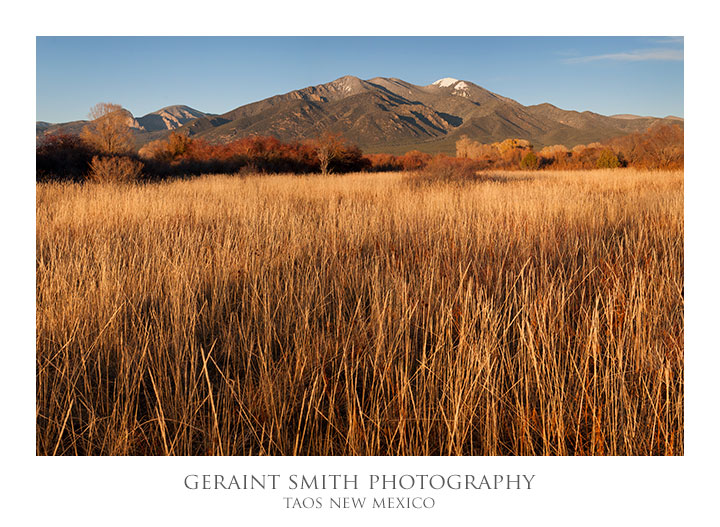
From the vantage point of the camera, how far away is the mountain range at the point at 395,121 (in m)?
43.7

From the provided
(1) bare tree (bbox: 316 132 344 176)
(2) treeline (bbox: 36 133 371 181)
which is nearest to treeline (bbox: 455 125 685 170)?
(1) bare tree (bbox: 316 132 344 176)

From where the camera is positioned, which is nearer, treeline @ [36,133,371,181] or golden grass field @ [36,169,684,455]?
golden grass field @ [36,169,684,455]

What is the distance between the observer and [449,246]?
12.3 feet

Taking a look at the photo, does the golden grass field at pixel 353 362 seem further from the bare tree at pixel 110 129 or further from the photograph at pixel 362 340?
the bare tree at pixel 110 129

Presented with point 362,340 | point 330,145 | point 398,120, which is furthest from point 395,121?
point 362,340

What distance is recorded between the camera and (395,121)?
62688 mm

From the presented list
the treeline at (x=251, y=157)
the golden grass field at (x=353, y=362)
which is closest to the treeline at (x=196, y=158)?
the treeline at (x=251, y=157)

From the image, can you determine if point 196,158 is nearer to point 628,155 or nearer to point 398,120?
point 628,155

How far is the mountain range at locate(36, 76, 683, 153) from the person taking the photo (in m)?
43.7

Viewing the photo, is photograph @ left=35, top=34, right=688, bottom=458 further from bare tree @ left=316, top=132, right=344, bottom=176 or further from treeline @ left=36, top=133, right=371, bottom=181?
bare tree @ left=316, top=132, right=344, bottom=176
